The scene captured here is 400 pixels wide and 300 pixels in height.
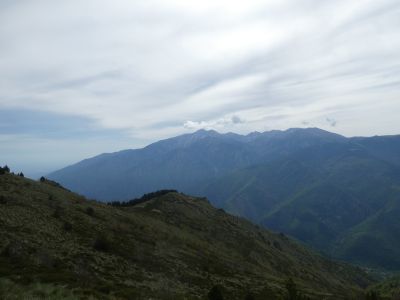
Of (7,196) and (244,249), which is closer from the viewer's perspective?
(7,196)

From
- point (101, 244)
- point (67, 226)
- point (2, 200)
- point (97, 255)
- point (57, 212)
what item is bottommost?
point (97, 255)

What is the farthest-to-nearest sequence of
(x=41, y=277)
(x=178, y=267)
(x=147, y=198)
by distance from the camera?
(x=147, y=198) < (x=178, y=267) < (x=41, y=277)

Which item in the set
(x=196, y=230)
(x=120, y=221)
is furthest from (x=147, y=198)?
(x=120, y=221)

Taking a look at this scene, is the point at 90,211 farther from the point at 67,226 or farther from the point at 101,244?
the point at 101,244

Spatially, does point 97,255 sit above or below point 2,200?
below

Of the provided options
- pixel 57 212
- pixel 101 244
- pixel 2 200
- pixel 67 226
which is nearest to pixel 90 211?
pixel 57 212

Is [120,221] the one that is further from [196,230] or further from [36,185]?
Result: [196,230]

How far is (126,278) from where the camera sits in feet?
128

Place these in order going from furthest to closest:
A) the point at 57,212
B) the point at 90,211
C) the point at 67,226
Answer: the point at 90,211 < the point at 57,212 < the point at 67,226

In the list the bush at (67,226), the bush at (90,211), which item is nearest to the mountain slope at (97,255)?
the bush at (90,211)

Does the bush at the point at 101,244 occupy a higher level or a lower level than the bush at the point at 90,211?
lower

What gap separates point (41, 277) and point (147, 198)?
Result: 94772 mm

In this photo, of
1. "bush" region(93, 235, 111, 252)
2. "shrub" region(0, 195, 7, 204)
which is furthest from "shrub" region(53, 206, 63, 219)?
"bush" region(93, 235, 111, 252)

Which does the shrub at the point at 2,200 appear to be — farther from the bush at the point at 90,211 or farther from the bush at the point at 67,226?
the bush at the point at 90,211
